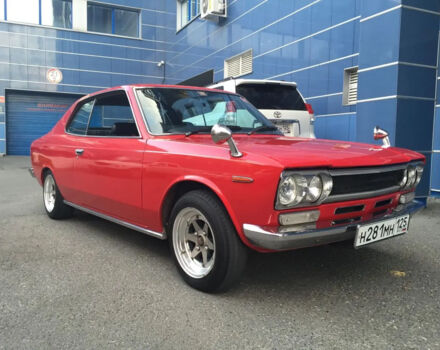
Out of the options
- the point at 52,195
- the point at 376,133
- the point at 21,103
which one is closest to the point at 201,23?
the point at 21,103

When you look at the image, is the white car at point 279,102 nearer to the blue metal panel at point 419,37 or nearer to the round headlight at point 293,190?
the blue metal panel at point 419,37

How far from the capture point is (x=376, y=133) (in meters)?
3.71

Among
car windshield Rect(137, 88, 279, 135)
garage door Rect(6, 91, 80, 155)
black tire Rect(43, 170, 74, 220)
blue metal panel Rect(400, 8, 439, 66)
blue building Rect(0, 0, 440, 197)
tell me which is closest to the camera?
car windshield Rect(137, 88, 279, 135)

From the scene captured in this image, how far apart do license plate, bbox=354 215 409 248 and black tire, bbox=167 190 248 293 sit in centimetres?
77

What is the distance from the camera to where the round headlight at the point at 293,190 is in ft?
7.66

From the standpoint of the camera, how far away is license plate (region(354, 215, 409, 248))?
2.57 m

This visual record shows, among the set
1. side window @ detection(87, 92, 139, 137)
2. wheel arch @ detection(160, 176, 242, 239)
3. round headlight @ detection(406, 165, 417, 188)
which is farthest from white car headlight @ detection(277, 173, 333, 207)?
side window @ detection(87, 92, 139, 137)

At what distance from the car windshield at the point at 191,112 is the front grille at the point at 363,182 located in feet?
4.08

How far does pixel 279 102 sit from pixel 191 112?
141 inches

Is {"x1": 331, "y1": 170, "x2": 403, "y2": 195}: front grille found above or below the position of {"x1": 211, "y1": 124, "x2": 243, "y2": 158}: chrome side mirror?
below

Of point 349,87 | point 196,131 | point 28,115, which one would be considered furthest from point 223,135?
point 28,115

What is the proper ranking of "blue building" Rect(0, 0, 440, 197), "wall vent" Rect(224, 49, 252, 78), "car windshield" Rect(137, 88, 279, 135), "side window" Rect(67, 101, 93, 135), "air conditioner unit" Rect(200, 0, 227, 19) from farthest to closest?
"air conditioner unit" Rect(200, 0, 227, 19), "wall vent" Rect(224, 49, 252, 78), "blue building" Rect(0, 0, 440, 197), "side window" Rect(67, 101, 93, 135), "car windshield" Rect(137, 88, 279, 135)

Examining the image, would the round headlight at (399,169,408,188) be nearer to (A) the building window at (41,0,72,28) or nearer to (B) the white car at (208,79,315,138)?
(B) the white car at (208,79,315,138)

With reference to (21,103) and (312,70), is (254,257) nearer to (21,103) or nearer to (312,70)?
(312,70)
